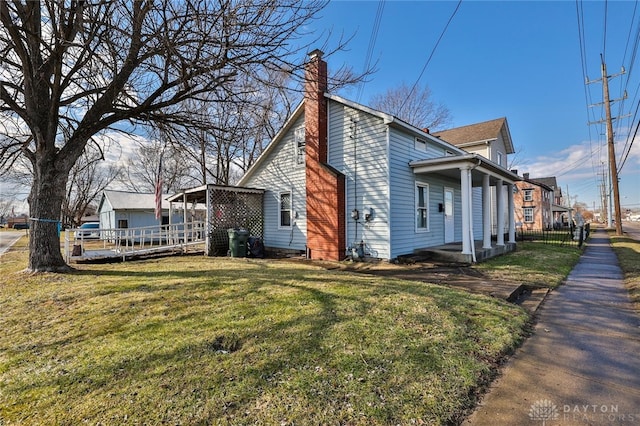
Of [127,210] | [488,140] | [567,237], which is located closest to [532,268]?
[488,140]

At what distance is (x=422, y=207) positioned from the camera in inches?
427

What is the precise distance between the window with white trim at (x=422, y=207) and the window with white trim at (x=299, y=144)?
4382 millimetres

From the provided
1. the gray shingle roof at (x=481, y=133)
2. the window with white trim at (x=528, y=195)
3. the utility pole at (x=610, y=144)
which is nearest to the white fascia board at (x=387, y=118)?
the gray shingle roof at (x=481, y=133)

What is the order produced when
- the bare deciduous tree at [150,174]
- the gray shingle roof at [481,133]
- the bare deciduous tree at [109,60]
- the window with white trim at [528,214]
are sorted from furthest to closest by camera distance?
the window with white trim at [528,214]
the bare deciduous tree at [150,174]
the gray shingle roof at [481,133]
the bare deciduous tree at [109,60]

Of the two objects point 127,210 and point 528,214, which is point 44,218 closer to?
point 127,210

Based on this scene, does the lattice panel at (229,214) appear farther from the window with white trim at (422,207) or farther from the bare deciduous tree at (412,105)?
the bare deciduous tree at (412,105)

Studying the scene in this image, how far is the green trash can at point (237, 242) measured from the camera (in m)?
11.4

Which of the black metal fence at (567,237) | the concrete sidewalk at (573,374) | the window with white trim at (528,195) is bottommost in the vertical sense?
the concrete sidewalk at (573,374)

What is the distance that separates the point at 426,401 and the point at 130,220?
2750 cm

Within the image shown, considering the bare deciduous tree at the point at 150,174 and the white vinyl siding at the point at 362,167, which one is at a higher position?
the bare deciduous tree at the point at 150,174

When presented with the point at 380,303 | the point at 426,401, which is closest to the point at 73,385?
the point at 426,401

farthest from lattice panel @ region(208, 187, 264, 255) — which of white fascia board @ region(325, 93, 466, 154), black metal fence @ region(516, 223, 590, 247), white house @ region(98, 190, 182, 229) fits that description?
black metal fence @ region(516, 223, 590, 247)

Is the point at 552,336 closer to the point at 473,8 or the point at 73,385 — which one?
the point at 73,385

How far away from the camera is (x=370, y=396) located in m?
2.51
